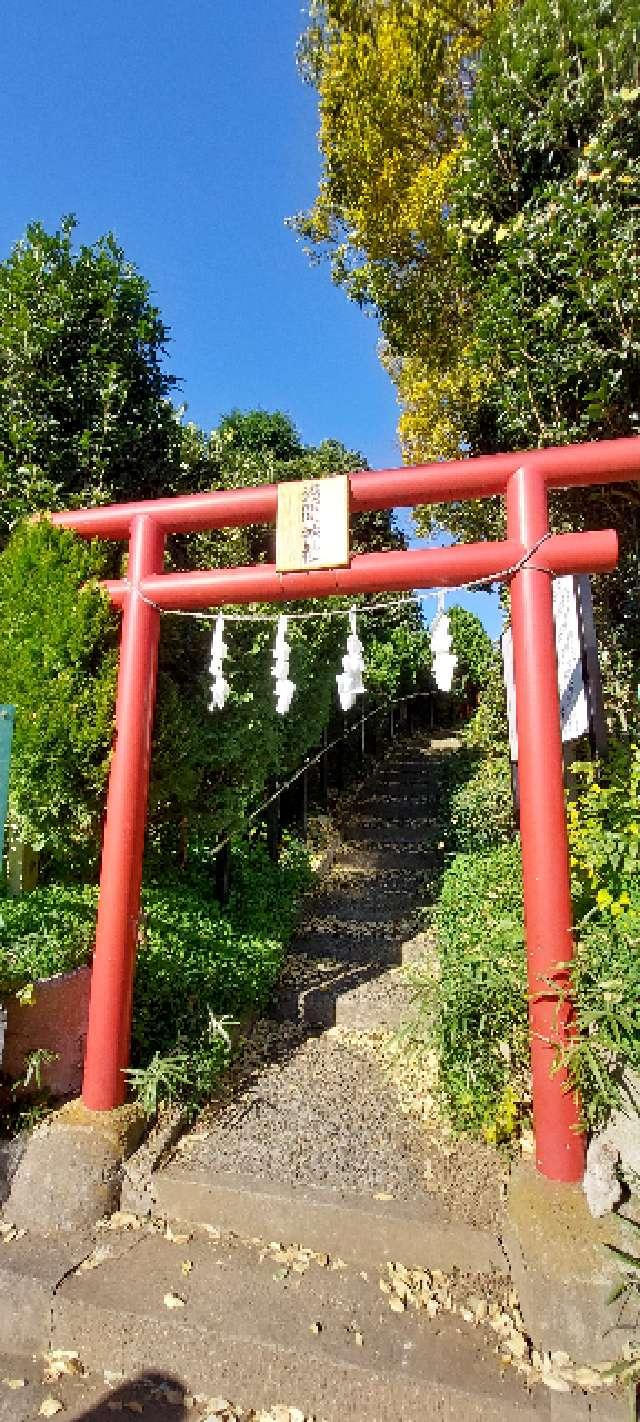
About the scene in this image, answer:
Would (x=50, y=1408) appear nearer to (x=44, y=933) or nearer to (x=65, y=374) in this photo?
(x=44, y=933)

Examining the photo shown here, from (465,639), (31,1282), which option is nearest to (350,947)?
(31,1282)

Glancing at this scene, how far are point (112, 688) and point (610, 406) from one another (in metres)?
5.09

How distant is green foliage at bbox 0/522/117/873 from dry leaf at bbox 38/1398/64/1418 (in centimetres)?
301

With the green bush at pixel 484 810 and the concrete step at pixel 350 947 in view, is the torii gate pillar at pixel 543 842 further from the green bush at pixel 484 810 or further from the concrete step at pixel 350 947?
the green bush at pixel 484 810

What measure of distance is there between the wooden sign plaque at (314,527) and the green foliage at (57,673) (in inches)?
54.1

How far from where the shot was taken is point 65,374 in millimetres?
6086

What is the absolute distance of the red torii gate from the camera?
3715mm

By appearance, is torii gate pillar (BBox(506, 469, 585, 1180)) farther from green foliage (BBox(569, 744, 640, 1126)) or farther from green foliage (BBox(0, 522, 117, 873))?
green foliage (BBox(0, 522, 117, 873))

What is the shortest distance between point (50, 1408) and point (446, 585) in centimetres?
420

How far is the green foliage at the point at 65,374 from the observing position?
5.97 metres

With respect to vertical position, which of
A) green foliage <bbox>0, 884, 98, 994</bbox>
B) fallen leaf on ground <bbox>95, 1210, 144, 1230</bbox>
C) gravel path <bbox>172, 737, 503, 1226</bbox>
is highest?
green foliage <bbox>0, 884, 98, 994</bbox>

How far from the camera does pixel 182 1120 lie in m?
4.44

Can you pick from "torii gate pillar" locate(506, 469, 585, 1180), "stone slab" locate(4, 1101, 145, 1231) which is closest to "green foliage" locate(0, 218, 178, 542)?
"torii gate pillar" locate(506, 469, 585, 1180)

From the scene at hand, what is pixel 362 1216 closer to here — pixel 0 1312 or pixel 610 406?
pixel 0 1312
